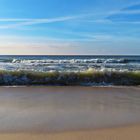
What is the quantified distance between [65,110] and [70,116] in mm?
663

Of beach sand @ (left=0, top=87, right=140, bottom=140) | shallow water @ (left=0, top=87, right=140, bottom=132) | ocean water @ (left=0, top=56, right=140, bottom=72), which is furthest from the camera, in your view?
ocean water @ (left=0, top=56, right=140, bottom=72)

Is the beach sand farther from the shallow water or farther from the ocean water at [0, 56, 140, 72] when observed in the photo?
Result: the ocean water at [0, 56, 140, 72]

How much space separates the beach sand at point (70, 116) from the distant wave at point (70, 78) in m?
3.66

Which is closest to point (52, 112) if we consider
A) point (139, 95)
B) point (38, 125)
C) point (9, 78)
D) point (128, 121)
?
point (38, 125)

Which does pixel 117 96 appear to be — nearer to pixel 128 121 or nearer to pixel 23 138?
pixel 128 121

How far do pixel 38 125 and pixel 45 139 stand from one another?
34.9 inches

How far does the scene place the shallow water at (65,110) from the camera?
20.8 ft

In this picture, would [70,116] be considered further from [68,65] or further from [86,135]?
[68,65]

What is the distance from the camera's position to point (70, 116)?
709cm

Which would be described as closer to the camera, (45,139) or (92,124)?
(45,139)

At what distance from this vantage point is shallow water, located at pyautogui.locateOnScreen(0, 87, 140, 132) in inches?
249

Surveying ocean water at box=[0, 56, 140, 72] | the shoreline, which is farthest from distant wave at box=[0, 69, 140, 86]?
the shoreline

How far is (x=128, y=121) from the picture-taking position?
6.64 m

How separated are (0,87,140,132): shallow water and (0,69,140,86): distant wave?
133 inches
